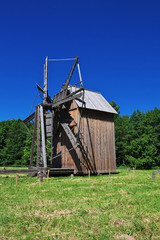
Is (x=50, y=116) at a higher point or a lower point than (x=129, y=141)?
higher

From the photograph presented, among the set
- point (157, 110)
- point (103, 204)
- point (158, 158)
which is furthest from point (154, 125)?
point (103, 204)

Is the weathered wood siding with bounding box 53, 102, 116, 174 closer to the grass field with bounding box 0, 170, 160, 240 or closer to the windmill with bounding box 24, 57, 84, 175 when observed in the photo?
the windmill with bounding box 24, 57, 84, 175

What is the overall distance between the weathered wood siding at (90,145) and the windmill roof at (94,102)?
0.44 meters

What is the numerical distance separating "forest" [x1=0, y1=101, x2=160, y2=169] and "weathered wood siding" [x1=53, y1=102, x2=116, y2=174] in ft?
64.9

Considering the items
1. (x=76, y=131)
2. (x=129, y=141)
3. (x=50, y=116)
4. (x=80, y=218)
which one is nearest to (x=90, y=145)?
(x=76, y=131)

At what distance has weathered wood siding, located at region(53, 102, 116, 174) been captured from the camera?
1939 cm

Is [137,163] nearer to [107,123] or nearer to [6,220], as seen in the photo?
[107,123]

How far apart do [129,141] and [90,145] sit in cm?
2790

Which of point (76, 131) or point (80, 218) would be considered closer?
point (80, 218)

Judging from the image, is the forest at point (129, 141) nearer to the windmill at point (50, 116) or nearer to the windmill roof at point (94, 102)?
the windmill roof at point (94, 102)

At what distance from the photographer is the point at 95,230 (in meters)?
5.00

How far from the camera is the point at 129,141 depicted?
45750 mm

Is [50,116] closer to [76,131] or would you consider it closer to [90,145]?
[76,131]

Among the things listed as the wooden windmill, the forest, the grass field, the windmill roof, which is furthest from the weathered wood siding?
the forest
